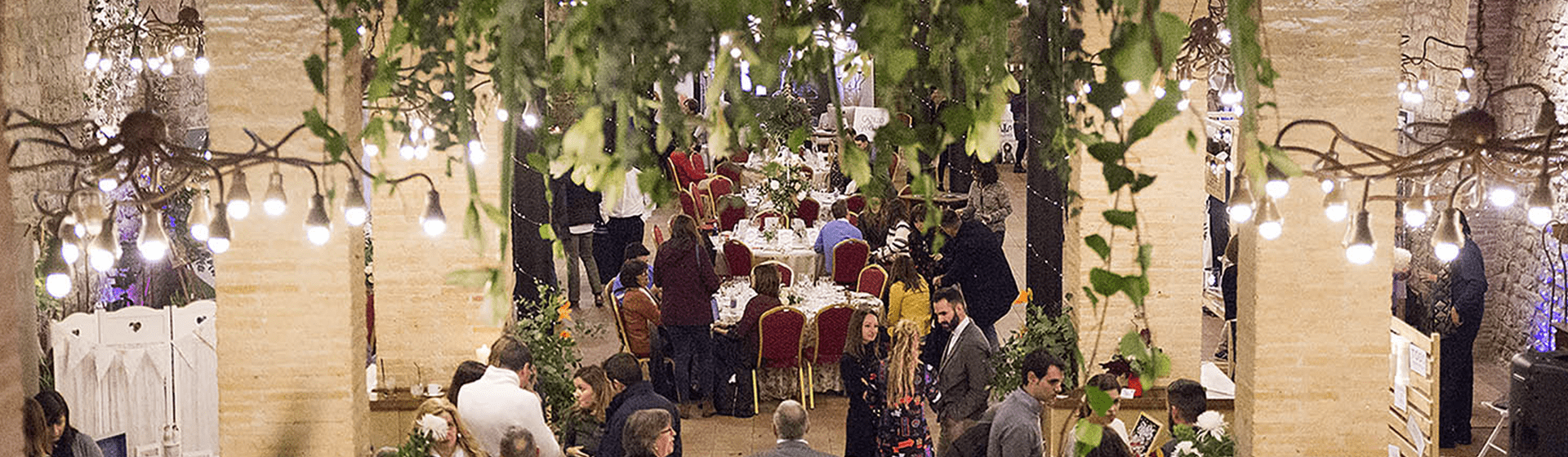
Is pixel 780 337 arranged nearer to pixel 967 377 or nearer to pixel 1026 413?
pixel 967 377

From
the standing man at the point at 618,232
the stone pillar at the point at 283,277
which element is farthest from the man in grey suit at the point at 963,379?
the standing man at the point at 618,232

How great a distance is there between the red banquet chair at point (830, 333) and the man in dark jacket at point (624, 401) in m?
2.78

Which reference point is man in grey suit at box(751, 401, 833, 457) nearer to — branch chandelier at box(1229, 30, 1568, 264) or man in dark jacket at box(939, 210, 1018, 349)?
branch chandelier at box(1229, 30, 1568, 264)

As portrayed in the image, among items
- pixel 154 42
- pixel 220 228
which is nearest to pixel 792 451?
pixel 220 228

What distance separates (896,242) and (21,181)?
245 inches

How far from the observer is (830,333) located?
9625 millimetres

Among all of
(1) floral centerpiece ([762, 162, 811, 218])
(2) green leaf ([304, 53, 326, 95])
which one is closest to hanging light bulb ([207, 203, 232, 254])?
(2) green leaf ([304, 53, 326, 95])

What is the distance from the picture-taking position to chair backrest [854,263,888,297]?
424 inches

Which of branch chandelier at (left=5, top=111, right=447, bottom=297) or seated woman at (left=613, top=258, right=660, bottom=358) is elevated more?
branch chandelier at (left=5, top=111, right=447, bottom=297)

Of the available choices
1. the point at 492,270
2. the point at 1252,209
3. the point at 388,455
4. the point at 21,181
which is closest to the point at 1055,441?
the point at 1252,209

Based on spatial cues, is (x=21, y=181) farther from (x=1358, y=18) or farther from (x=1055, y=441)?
(x=1358, y=18)

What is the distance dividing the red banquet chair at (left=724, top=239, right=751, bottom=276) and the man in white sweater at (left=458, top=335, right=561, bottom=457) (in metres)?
5.24

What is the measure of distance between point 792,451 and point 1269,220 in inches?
91.9

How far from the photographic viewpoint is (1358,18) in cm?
515
